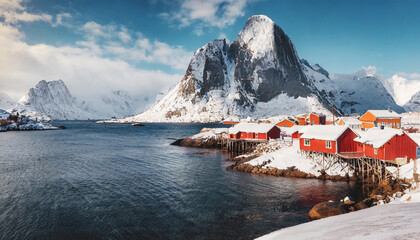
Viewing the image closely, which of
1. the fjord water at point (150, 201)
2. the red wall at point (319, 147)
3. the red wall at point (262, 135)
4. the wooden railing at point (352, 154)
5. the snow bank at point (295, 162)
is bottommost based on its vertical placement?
the fjord water at point (150, 201)

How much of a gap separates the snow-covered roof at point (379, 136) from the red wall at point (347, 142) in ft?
4.28

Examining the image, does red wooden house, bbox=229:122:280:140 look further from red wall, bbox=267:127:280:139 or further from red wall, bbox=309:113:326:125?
red wall, bbox=309:113:326:125

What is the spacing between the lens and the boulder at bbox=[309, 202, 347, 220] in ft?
67.8

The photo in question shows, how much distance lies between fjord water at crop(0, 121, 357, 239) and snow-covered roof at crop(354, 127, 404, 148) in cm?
683

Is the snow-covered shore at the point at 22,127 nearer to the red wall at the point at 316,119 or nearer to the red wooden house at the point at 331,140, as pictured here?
the red wall at the point at 316,119

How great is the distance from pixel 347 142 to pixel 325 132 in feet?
11.6

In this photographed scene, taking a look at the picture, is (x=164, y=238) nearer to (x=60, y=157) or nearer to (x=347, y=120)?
(x=60, y=157)

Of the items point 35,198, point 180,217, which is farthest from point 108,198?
point 180,217

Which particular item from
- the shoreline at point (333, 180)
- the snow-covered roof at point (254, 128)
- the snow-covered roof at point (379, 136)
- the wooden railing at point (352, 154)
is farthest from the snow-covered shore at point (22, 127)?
the snow-covered roof at point (379, 136)

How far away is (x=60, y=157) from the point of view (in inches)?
2207

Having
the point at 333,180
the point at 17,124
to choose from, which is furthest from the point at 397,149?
the point at 17,124

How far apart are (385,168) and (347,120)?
42332 millimetres

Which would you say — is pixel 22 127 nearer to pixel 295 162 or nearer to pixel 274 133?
pixel 274 133

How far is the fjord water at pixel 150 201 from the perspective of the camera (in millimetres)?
20094
